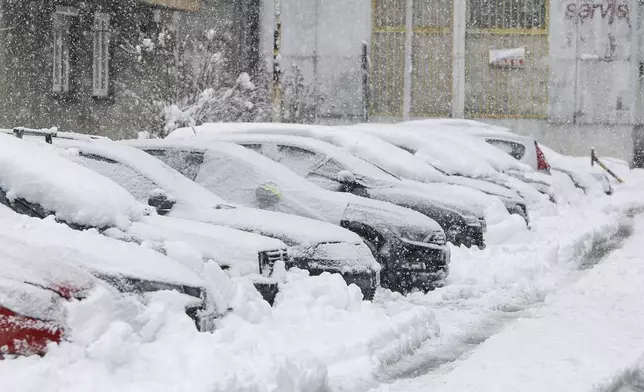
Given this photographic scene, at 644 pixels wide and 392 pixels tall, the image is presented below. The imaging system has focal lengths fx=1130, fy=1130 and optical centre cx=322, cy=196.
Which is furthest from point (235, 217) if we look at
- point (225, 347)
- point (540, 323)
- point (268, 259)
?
point (225, 347)

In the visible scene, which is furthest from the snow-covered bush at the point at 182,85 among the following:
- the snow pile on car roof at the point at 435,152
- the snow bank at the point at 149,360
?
the snow bank at the point at 149,360

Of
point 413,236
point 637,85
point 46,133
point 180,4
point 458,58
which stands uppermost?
point 180,4

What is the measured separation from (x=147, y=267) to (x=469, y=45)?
30.4 m

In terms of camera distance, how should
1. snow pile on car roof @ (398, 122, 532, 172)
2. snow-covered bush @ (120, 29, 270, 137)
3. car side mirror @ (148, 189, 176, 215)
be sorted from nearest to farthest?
car side mirror @ (148, 189, 176, 215)
snow pile on car roof @ (398, 122, 532, 172)
snow-covered bush @ (120, 29, 270, 137)

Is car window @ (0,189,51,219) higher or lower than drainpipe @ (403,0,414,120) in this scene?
lower

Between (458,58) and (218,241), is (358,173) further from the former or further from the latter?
(458,58)

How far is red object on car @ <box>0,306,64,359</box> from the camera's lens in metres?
4.73

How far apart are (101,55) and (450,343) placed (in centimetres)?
1617

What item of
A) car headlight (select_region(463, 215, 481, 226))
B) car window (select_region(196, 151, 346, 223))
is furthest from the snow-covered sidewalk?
car window (select_region(196, 151, 346, 223))

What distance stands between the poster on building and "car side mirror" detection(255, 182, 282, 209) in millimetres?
26249

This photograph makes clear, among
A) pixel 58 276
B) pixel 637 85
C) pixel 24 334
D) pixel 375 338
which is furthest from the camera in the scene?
pixel 637 85

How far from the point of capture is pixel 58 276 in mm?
5199

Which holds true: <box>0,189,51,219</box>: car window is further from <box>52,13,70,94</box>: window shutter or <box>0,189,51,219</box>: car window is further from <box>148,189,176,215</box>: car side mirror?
<box>52,13,70,94</box>: window shutter

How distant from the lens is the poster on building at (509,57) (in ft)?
116
